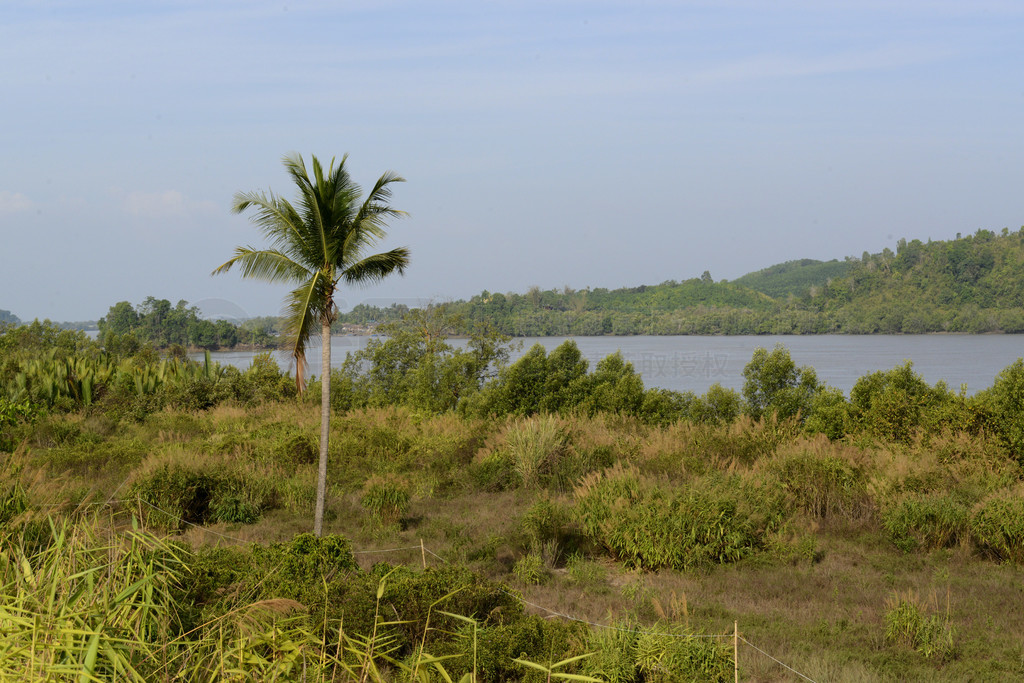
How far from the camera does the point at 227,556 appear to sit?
6723 millimetres

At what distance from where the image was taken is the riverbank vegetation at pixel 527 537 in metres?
4.30

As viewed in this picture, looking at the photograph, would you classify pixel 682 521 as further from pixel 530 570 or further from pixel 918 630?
pixel 918 630

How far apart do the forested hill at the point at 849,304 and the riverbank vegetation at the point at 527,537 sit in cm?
3650

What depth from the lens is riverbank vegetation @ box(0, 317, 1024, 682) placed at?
14.1ft

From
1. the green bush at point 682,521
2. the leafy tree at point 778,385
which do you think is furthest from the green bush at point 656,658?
the leafy tree at point 778,385

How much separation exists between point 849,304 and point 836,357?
6.07m

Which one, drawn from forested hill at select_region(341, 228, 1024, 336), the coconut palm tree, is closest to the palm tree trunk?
the coconut palm tree

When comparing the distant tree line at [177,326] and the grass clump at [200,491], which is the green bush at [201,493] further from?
the distant tree line at [177,326]

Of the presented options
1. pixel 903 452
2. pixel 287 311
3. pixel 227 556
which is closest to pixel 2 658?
pixel 227 556

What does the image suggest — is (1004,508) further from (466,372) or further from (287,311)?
(466,372)

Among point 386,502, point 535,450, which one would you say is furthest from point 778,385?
point 386,502

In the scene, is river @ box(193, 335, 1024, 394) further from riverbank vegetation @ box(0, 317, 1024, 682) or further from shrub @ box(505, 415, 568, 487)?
shrub @ box(505, 415, 568, 487)

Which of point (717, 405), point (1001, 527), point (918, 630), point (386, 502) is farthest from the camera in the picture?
point (717, 405)

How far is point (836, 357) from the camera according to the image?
242 ft
